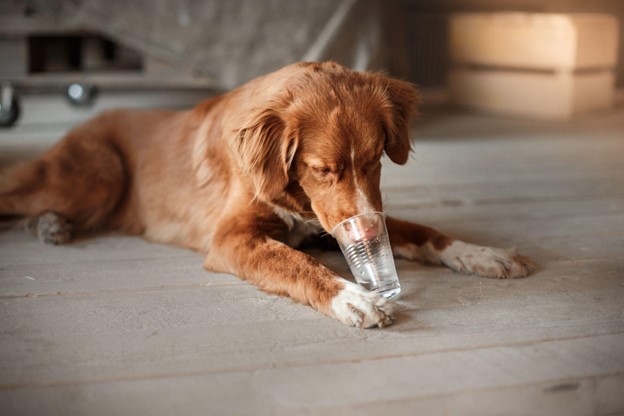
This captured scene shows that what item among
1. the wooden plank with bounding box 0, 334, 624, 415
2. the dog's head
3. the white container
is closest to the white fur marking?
the dog's head

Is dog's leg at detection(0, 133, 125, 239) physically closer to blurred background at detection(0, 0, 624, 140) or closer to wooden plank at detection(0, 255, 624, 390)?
wooden plank at detection(0, 255, 624, 390)

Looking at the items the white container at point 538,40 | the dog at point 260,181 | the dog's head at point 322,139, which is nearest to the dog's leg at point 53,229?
the dog at point 260,181

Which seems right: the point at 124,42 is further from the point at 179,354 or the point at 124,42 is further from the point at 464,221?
the point at 179,354

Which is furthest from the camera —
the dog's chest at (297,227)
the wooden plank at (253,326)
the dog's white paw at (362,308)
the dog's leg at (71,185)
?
the dog's leg at (71,185)

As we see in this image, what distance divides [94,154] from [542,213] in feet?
6.63

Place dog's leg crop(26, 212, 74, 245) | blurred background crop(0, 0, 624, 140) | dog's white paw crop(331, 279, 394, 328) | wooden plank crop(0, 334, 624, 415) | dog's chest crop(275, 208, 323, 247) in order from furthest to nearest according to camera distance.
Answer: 1. blurred background crop(0, 0, 624, 140)
2. dog's leg crop(26, 212, 74, 245)
3. dog's chest crop(275, 208, 323, 247)
4. dog's white paw crop(331, 279, 394, 328)
5. wooden plank crop(0, 334, 624, 415)

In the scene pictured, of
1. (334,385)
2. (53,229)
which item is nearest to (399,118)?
(334,385)

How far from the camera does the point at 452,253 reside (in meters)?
2.36

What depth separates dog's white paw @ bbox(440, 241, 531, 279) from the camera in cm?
226

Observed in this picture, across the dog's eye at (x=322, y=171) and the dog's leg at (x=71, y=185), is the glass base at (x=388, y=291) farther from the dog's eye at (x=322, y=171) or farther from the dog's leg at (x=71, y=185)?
the dog's leg at (x=71, y=185)

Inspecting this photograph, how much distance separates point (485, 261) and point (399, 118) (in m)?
0.58

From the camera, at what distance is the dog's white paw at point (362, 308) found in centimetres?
187

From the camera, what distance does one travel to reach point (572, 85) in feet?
20.0

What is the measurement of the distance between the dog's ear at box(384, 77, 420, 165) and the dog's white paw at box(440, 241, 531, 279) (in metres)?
0.37
